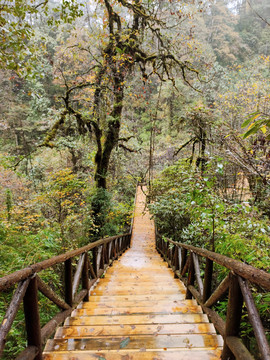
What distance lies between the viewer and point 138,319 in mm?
2445

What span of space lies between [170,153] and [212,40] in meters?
21.8

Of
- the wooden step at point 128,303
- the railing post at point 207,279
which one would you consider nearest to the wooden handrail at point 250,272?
the railing post at point 207,279

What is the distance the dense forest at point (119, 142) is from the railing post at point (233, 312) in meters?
0.32

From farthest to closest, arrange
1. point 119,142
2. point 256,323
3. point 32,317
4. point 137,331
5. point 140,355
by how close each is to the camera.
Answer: point 119,142 → point 137,331 → point 140,355 → point 32,317 → point 256,323

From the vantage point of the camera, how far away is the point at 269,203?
16.8ft

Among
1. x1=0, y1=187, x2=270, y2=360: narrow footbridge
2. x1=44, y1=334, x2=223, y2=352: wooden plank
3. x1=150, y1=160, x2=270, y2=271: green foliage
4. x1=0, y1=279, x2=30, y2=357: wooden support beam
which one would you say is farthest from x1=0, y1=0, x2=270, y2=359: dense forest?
x1=0, y1=279, x2=30, y2=357: wooden support beam

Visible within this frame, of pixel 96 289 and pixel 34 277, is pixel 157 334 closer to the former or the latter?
pixel 34 277

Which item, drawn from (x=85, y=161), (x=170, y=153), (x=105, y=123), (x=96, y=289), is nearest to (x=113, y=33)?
(x=105, y=123)

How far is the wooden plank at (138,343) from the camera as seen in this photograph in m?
1.90

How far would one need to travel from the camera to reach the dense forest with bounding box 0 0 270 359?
3.60 metres

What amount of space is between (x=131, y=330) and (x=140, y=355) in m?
0.46

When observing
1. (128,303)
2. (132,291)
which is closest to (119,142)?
(132,291)

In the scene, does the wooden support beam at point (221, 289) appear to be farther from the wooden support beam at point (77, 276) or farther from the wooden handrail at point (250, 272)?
the wooden support beam at point (77, 276)

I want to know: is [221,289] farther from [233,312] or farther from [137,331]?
[137,331]
